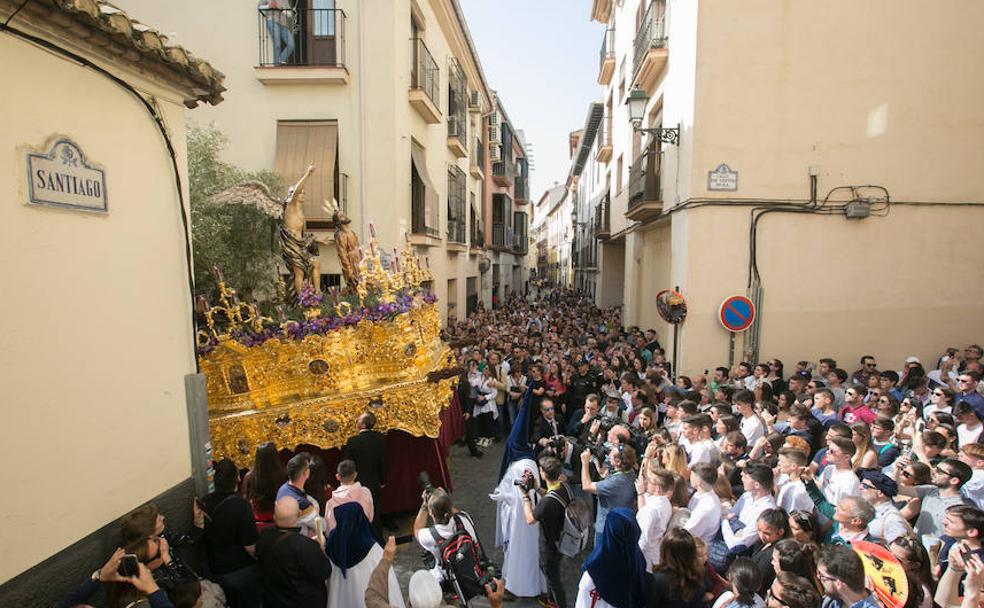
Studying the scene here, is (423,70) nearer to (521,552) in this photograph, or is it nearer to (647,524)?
(521,552)

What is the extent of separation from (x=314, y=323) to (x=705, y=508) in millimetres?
4200

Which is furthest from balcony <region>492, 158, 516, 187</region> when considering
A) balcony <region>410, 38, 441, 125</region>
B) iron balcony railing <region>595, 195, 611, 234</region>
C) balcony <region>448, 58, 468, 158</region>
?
balcony <region>410, 38, 441, 125</region>

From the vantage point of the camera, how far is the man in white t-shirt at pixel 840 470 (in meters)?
4.02

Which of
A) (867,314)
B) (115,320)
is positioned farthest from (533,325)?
(115,320)

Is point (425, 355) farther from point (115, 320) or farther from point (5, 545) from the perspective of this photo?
point (5, 545)

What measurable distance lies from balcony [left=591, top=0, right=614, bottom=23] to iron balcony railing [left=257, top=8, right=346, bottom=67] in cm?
1262

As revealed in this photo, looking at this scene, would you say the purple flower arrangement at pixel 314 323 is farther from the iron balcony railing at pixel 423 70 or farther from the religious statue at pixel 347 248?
the iron balcony railing at pixel 423 70

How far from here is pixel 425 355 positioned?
21.8ft

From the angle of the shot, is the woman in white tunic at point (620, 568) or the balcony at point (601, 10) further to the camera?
the balcony at point (601, 10)

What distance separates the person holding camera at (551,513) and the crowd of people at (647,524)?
0.02 metres

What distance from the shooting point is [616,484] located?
171 inches

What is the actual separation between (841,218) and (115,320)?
10.5m

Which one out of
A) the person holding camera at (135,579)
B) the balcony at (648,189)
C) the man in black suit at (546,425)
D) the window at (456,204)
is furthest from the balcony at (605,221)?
the person holding camera at (135,579)

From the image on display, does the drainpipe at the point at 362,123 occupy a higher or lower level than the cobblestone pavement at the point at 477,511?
higher
